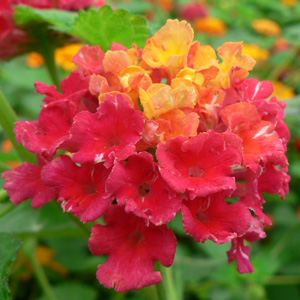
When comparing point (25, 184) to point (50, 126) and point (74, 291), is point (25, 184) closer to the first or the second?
point (50, 126)

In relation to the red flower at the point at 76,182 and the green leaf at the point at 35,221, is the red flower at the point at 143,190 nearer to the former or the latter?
the red flower at the point at 76,182

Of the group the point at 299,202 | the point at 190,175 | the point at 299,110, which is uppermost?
the point at 190,175

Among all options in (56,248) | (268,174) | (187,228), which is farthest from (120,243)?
(56,248)

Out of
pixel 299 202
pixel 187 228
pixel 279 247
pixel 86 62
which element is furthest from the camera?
pixel 299 202

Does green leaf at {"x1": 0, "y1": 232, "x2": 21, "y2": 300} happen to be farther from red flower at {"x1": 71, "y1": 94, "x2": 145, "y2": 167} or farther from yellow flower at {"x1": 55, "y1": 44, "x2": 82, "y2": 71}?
yellow flower at {"x1": 55, "y1": 44, "x2": 82, "y2": 71}

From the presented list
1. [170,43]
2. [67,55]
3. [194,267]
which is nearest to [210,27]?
[67,55]

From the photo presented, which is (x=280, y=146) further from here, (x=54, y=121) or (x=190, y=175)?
(x=54, y=121)
